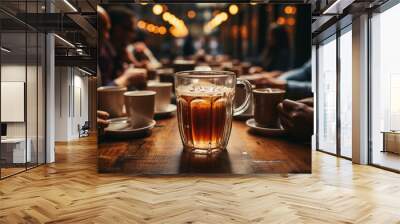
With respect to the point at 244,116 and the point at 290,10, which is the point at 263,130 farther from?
the point at 290,10

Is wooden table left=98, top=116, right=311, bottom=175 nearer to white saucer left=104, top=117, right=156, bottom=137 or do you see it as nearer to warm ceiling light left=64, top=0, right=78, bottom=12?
white saucer left=104, top=117, right=156, bottom=137

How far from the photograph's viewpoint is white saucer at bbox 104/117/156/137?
449cm

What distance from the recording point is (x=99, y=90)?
4.58 metres

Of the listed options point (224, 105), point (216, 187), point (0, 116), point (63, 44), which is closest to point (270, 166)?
point (216, 187)

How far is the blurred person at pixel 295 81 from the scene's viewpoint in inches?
181

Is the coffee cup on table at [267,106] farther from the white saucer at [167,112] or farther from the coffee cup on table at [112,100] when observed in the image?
the coffee cup on table at [112,100]

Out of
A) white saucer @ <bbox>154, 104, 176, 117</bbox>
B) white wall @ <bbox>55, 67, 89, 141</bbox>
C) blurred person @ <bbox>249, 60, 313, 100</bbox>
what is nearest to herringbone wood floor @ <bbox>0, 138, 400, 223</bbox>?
white saucer @ <bbox>154, 104, 176, 117</bbox>

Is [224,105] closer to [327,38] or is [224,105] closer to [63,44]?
[327,38]

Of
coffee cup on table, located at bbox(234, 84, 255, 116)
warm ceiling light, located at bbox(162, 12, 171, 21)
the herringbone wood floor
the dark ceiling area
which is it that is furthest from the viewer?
the dark ceiling area

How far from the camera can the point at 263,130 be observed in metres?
4.52

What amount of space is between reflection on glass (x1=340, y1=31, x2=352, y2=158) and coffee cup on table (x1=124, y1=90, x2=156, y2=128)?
3693 mm

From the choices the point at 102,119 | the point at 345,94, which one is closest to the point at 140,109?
the point at 102,119

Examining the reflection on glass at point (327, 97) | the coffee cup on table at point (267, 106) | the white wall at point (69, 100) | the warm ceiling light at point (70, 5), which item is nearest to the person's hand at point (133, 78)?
the warm ceiling light at point (70, 5)

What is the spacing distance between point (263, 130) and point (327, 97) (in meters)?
3.66
